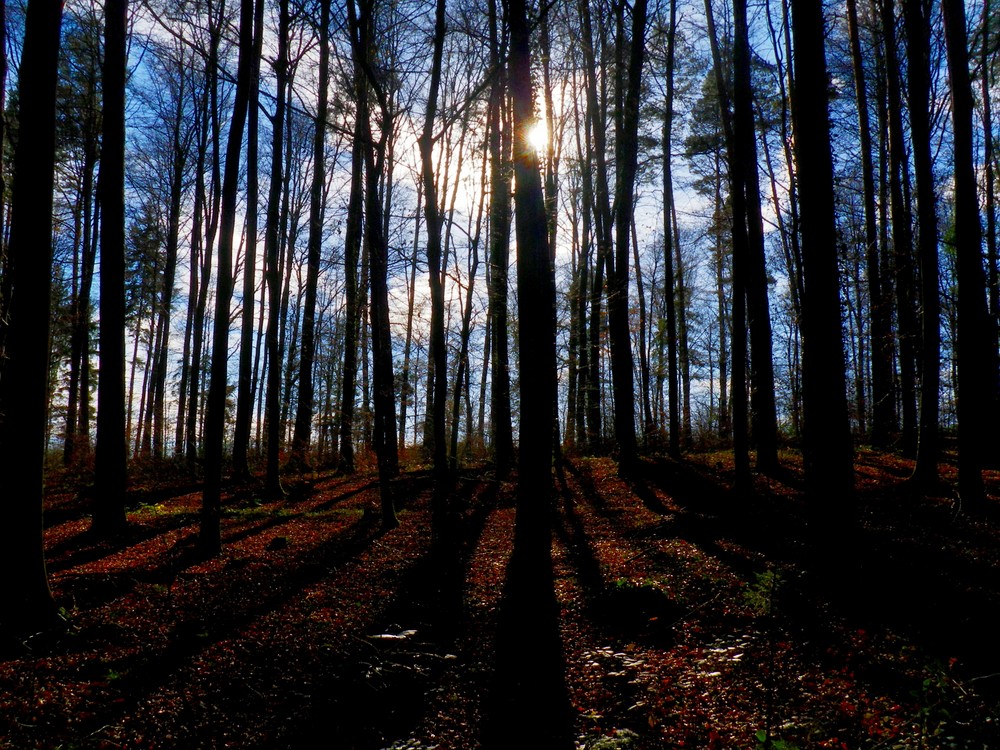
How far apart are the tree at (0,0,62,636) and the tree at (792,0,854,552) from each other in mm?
6843

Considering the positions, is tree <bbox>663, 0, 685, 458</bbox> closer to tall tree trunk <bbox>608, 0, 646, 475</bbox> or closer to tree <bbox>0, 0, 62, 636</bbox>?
tall tree trunk <bbox>608, 0, 646, 475</bbox>

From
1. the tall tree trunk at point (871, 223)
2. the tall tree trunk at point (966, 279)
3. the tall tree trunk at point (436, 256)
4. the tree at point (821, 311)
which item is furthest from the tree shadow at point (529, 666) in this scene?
the tall tree trunk at point (871, 223)

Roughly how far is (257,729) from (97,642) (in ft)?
6.11

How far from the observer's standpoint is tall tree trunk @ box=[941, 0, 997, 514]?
7.13m

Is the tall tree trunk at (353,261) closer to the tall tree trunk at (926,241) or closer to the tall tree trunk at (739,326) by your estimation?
the tall tree trunk at (739,326)

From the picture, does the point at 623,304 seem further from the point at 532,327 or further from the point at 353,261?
the point at 532,327

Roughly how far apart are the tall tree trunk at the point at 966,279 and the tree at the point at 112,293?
11.6 m

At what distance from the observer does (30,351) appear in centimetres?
458

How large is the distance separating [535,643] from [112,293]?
781 cm

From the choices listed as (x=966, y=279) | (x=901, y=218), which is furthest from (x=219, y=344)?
(x=901, y=218)

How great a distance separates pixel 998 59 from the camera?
13.0 meters

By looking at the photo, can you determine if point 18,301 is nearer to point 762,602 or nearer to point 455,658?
point 455,658

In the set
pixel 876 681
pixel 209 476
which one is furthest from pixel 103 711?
pixel 876 681

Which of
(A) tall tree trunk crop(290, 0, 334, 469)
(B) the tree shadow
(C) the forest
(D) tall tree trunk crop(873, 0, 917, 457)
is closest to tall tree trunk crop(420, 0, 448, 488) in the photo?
(C) the forest
